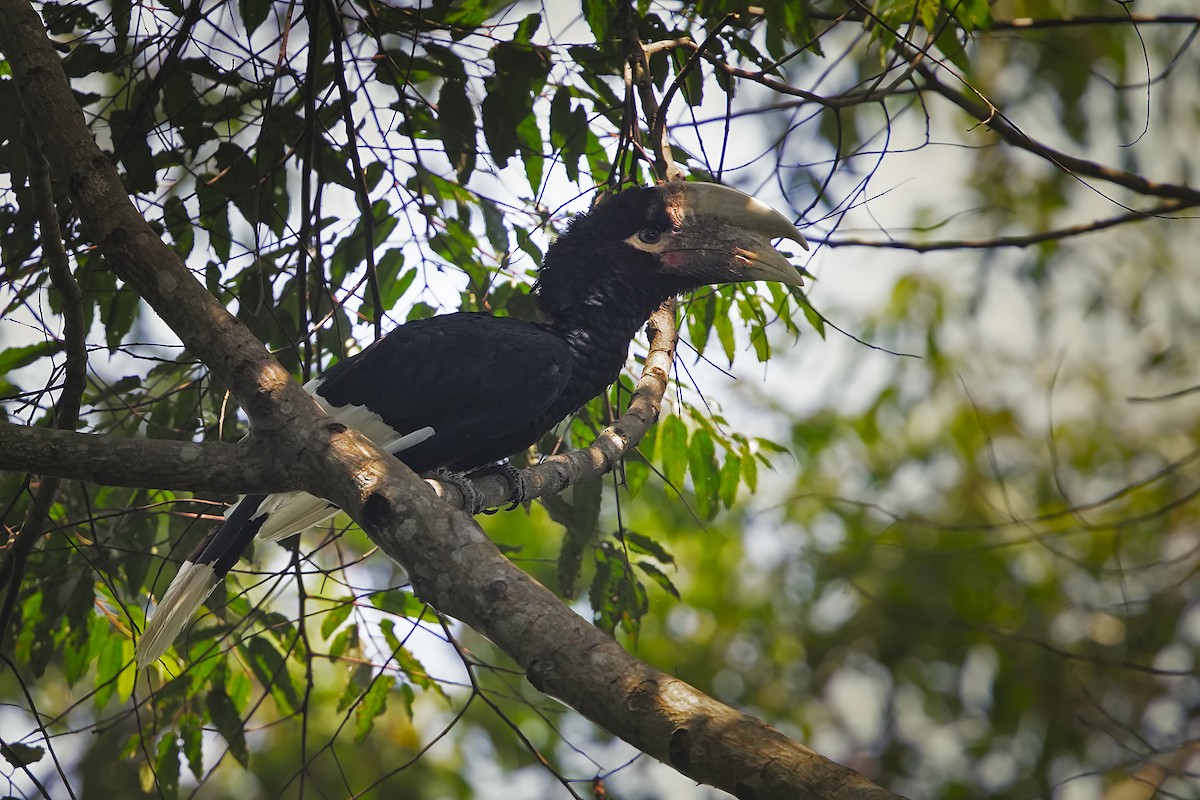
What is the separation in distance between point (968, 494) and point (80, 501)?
236 inches

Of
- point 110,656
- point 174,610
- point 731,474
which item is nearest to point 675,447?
point 731,474

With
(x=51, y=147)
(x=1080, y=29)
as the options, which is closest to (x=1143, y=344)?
(x=1080, y=29)

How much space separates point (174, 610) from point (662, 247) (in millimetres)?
1825

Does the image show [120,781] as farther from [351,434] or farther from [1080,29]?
[1080,29]

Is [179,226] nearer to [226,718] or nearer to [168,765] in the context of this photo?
[226,718]

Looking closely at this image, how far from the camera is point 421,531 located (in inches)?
77.9

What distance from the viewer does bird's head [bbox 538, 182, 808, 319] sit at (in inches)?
134

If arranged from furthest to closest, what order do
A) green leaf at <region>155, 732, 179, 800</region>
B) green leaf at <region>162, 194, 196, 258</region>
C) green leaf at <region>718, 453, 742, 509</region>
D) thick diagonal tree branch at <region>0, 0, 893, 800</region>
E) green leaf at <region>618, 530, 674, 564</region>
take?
green leaf at <region>718, 453, 742, 509</region> → green leaf at <region>618, 530, 674, 564</region> → green leaf at <region>162, 194, 196, 258</region> → green leaf at <region>155, 732, 179, 800</region> → thick diagonal tree branch at <region>0, 0, 893, 800</region>

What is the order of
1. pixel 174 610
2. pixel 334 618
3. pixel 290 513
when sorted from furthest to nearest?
pixel 334 618 < pixel 290 513 < pixel 174 610

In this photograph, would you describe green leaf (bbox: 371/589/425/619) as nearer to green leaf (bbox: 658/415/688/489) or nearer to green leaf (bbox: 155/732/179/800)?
green leaf (bbox: 155/732/179/800)

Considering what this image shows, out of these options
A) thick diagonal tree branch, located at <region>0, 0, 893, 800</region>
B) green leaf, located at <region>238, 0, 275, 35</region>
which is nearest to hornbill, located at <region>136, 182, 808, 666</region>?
thick diagonal tree branch, located at <region>0, 0, 893, 800</region>

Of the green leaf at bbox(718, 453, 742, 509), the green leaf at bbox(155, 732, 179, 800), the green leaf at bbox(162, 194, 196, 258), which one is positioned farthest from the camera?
the green leaf at bbox(718, 453, 742, 509)

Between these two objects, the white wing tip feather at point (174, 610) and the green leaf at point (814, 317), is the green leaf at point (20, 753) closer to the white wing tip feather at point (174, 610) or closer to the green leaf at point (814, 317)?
the white wing tip feather at point (174, 610)

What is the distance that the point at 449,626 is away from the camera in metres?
3.07
